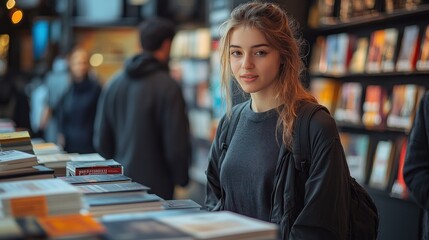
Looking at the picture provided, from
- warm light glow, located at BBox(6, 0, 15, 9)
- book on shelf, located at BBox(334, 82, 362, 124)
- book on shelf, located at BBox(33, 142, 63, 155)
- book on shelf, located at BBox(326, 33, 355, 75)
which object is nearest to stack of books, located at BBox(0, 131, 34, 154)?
book on shelf, located at BBox(33, 142, 63, 155)

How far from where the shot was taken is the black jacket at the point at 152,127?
3945 mm

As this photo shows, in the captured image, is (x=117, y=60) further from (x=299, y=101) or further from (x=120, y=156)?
(x=299, y=101)

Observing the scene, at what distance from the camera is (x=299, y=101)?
90.0 inches

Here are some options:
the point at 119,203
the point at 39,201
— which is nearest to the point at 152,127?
the point at 119,203

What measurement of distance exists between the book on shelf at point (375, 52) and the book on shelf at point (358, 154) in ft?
1.73

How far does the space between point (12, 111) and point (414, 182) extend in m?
5.14

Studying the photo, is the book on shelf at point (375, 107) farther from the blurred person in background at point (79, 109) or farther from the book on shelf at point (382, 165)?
the blurred person in background at point (79, 109)

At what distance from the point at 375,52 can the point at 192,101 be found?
277 centimetres

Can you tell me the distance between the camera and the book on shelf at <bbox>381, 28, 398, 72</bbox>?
4523mm

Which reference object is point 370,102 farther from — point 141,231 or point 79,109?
point 141,231

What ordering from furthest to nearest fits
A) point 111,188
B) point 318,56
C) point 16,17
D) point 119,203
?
1. point 318,56
2. point 16,17
3. point 111,188
4. point 119,203

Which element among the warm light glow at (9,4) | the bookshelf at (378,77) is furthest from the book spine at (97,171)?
the bookshelf at (378,77)

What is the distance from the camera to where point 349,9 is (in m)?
4.91

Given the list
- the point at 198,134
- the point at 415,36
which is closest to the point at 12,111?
the point at 198,134
